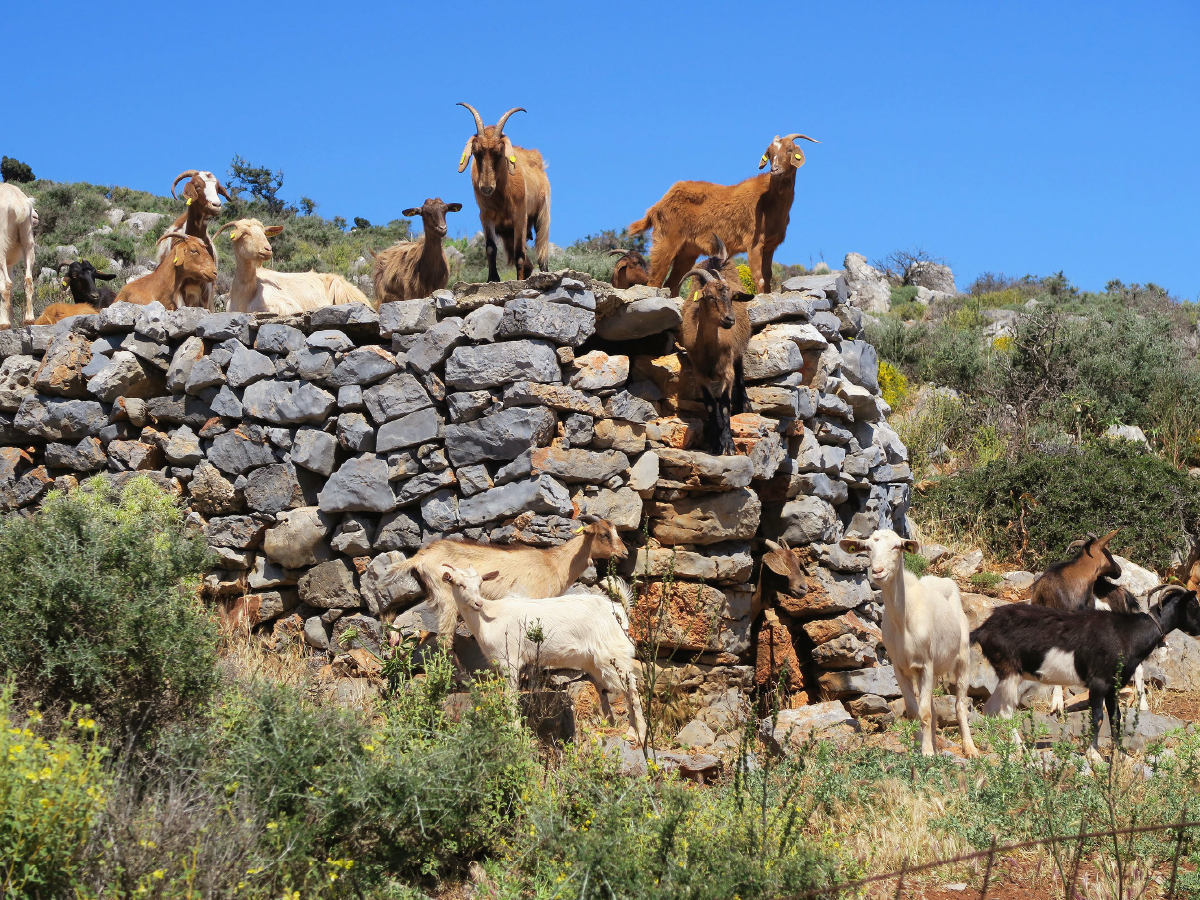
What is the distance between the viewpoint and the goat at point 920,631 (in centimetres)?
718

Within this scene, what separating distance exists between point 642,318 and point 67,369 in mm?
5239

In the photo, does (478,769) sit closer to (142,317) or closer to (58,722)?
(58,722)

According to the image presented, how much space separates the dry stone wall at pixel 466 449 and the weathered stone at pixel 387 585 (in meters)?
0.02

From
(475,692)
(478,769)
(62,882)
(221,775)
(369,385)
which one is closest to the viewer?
(62,882)

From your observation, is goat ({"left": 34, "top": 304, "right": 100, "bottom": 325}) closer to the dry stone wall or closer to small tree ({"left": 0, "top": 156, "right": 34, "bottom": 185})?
the dry stone wall

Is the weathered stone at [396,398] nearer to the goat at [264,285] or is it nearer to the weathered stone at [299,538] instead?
the weathered stone at [299,538]

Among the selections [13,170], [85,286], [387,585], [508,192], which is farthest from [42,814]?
[13,170]

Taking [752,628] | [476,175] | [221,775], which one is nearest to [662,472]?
[752,628]

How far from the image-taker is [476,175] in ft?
32.0

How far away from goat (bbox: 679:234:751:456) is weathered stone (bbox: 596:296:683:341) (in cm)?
13

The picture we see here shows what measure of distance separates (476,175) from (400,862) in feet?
21.1

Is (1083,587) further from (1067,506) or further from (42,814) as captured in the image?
(42,814)

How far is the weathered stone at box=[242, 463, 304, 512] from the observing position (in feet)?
29.0

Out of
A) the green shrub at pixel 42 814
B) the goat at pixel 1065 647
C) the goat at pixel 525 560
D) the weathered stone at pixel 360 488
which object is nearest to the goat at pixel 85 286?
the weathered stone at pixel 360 488
